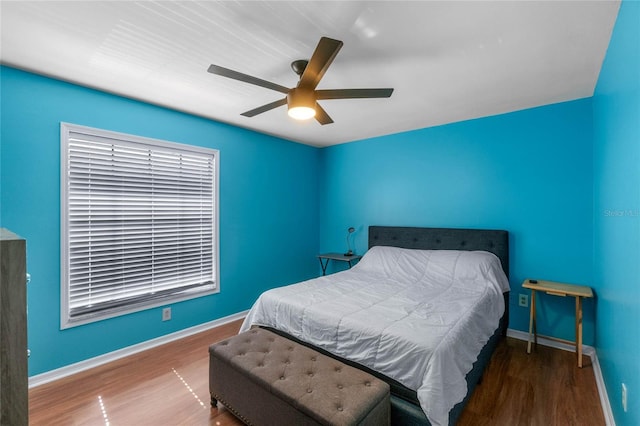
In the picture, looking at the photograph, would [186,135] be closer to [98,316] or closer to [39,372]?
[98,316]

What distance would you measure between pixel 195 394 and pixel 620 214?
278 centimetres

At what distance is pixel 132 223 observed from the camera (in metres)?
2.62

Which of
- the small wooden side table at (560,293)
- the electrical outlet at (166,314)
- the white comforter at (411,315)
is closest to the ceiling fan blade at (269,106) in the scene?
the white comforter at (411,315)

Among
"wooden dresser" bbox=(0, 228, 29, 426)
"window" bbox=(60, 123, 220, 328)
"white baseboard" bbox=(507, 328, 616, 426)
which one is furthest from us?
"window" bbox=(60, 123, 220, 328)

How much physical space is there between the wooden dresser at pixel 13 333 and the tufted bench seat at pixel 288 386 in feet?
3.19

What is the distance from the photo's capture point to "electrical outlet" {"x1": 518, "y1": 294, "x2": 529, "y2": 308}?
2803mm

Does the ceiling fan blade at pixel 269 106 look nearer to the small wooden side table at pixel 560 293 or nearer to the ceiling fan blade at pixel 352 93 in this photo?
the ceiling fan blade at pixel 352 93

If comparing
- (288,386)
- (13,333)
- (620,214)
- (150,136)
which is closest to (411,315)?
(288,386)

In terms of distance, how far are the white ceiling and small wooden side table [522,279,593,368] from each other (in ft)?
5.43

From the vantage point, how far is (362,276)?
2.97m

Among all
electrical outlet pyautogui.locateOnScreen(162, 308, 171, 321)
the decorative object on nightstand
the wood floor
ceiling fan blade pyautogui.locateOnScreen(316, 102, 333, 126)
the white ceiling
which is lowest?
the wood floor

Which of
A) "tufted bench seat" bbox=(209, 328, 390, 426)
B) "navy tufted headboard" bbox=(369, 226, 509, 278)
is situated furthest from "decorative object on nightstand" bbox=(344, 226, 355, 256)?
"tufted bench seat" bbox=(209, 328, 390, 426)

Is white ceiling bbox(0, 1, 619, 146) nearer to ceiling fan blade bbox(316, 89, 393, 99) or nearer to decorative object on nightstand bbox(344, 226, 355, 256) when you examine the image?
ceiling fan blade bbox(316, 89, 393, 99)

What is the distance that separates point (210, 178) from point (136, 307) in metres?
1.44
